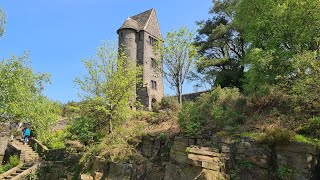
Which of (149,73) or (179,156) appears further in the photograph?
(149,73)

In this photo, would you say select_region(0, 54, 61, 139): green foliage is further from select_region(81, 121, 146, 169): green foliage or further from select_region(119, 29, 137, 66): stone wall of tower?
select_region(119, 29, 137, 66): stone wall of tower

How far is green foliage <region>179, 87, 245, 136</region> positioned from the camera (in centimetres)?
1440

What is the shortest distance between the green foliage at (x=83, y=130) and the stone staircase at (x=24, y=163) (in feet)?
11.9

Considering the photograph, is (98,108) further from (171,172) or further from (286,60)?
(286,60)

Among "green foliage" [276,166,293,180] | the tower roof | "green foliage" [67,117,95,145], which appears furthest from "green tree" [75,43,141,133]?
the tower roof

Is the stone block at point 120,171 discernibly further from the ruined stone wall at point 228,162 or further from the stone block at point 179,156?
the stone block at point 179,156

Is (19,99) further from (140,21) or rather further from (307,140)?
(140,21)

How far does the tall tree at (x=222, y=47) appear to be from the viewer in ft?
100

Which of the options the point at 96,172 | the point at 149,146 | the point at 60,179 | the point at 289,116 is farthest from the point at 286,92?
the point at 60,179

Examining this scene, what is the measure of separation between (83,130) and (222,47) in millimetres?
21076

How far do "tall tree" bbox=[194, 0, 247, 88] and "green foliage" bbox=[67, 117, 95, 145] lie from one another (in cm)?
1330

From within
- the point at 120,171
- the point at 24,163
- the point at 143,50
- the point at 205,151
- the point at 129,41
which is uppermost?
the point at 129,41

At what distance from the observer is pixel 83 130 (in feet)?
64.5

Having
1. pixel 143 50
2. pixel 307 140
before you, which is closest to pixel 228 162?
pixel 307 140
